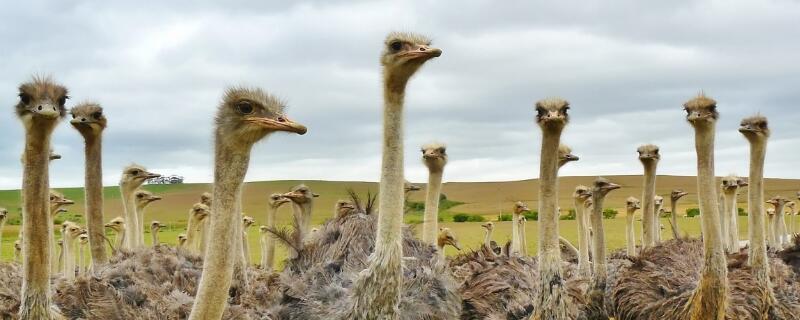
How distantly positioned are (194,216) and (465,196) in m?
34.2

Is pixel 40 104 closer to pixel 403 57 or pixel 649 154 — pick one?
pixel 403 57

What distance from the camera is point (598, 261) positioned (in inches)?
318

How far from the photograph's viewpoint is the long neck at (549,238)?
232 inches

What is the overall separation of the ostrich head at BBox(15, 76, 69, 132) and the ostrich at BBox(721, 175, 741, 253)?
954cm

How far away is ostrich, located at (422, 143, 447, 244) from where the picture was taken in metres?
8.54

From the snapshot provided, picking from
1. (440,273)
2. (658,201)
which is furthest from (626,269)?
(658,201)

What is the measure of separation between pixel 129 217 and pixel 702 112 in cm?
508

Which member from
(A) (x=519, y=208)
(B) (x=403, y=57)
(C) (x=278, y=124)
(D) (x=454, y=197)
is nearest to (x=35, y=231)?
(C) (x=278, y=124)

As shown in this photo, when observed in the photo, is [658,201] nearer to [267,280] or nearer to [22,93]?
[267,280]

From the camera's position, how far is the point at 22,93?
4.47 meters

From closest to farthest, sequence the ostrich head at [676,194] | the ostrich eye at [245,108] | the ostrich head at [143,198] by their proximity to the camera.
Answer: the ostrich eye at [245,108] < the ostrich head at [143,198] < the ostrich head at [676,194]

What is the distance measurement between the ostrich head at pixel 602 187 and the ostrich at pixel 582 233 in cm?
47

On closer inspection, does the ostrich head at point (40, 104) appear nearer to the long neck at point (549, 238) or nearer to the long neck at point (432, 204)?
the long neck at point (549, 238)

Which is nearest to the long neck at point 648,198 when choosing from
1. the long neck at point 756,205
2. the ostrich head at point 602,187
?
the ostrich head at point 602,187
